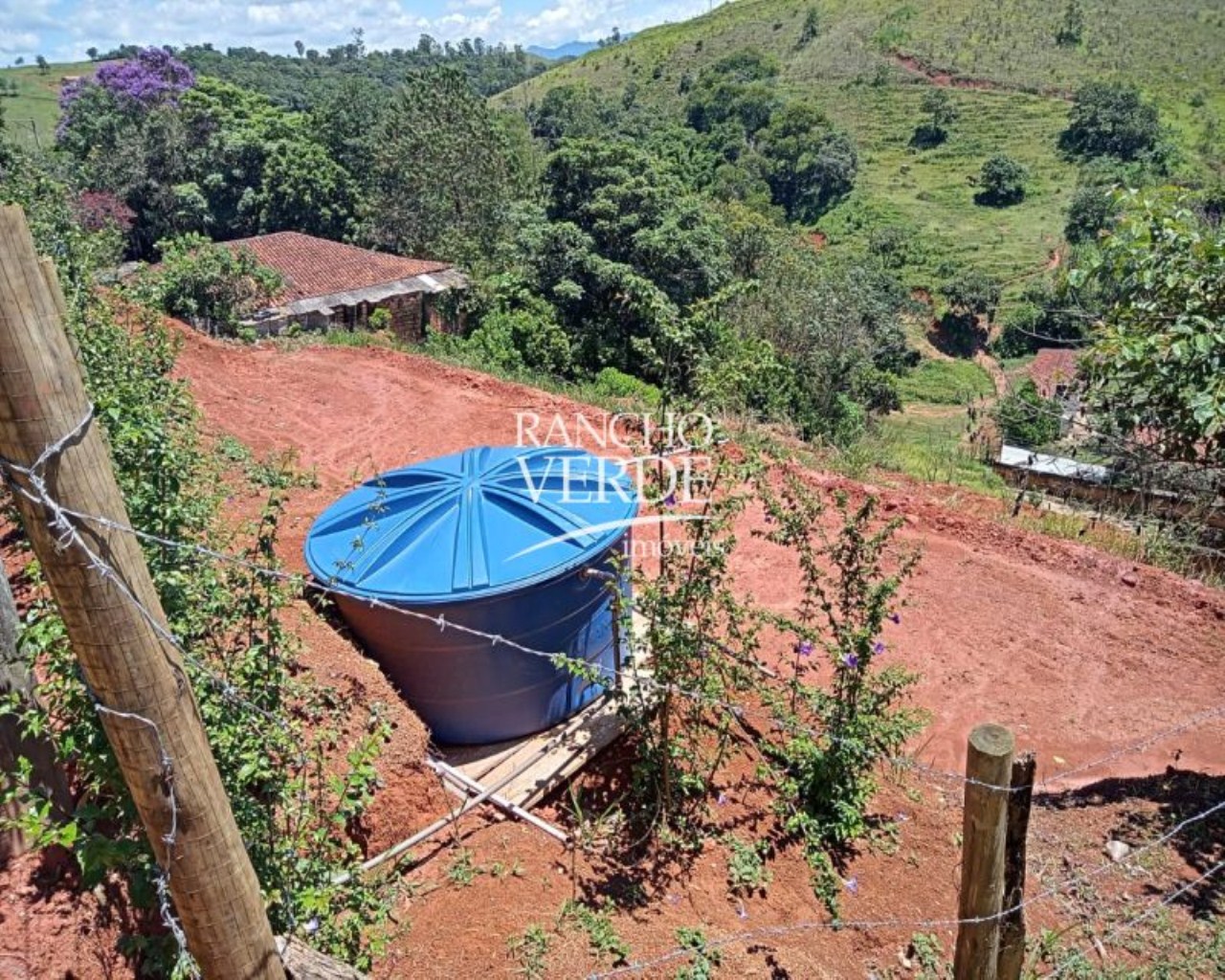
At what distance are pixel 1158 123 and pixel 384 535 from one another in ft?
159

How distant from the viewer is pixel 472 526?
4.81 meters

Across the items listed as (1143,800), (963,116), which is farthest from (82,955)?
(963,116)

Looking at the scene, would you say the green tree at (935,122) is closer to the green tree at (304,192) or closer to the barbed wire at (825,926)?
the green tree at (304,192)

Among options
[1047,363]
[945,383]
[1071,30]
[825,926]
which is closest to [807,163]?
[945,383]

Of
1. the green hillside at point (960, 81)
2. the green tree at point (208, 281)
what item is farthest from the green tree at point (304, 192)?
the green hillside at point (960, 81)

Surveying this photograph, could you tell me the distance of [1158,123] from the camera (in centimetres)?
4062

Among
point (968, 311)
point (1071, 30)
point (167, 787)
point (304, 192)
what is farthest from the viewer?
point (1071, 30)

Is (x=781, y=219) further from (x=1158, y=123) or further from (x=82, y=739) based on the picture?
(x=82, y=739)

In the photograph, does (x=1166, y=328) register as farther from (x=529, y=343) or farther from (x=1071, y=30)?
(x=1071, y=30)

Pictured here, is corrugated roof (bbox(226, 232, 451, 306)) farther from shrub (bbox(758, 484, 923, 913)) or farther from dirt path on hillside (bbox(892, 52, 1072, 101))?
dirt path on hillside (bbox(892, 52, 1072, 101))

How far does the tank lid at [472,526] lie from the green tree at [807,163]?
132 ft

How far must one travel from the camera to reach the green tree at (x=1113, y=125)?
39750mm

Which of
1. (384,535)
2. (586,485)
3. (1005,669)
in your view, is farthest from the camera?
(1005,669)

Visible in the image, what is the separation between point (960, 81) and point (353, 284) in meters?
46.8
